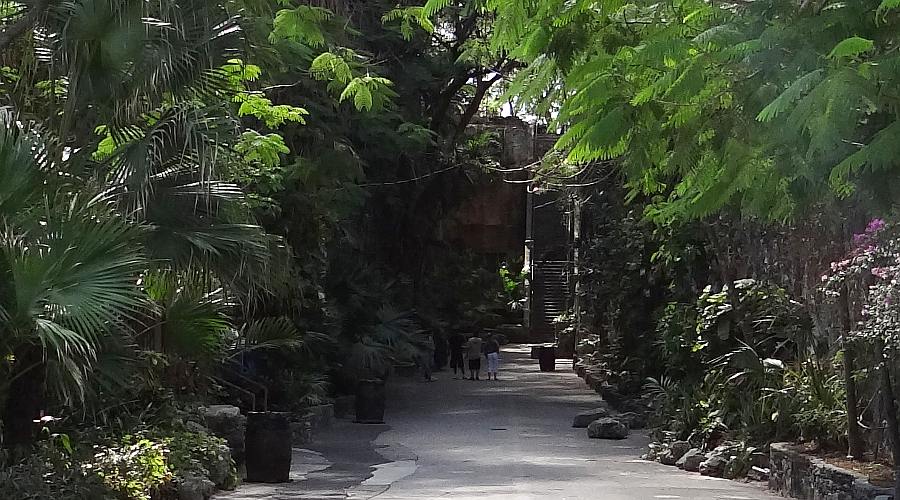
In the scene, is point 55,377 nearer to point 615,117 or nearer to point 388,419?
point 615,117

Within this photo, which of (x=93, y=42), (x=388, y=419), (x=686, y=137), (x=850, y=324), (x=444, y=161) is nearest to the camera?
(x=686, y=137)


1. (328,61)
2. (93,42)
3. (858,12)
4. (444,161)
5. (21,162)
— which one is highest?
(444,161)

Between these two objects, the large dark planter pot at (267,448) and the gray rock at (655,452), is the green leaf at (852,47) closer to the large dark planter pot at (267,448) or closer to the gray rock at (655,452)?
the large dark planter pot at (267,448)

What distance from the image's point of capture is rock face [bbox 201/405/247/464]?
46.9 feet

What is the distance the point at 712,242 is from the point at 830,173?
507 inches

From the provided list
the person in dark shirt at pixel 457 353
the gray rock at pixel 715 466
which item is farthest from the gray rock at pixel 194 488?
the person in dark shirt at pixel 457 353

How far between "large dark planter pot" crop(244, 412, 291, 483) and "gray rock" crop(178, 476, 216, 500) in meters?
1.49

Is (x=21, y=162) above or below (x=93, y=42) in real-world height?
below

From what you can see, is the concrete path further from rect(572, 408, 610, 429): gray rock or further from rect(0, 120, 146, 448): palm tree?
rect(0, 120, 146, 448): palm tree

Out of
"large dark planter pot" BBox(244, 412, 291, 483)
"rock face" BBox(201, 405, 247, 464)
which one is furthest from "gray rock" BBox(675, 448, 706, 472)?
"rock face" BBox(201, 405, 247, 464)

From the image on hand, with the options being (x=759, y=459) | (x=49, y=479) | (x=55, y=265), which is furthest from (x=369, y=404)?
(x=55, y=265)

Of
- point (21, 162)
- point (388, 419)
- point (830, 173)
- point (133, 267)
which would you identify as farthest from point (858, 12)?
point (388, 419)

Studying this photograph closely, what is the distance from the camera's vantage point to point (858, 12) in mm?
6004

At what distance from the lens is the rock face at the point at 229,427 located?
1429 centimetres
